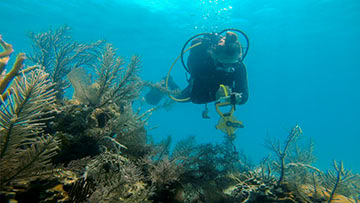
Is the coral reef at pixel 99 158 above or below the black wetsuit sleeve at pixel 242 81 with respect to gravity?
below

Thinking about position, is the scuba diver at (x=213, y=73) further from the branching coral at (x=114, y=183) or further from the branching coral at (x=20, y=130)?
the branching coral at (x=20, y=130)

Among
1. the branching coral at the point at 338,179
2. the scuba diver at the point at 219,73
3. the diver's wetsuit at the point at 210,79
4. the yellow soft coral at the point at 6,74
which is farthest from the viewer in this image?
the diver's wetsuit at the point at 210,79

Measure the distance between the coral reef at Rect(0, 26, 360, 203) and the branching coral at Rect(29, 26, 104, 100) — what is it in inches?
2.1

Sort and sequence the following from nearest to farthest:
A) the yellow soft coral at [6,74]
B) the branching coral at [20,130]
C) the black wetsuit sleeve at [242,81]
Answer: the branching coral at [20,130] < the yellow soft coral at [6,74] < the black wetsuit sleeve at [242,81]

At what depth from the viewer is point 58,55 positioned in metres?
3.58

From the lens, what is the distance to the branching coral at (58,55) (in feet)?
11.7

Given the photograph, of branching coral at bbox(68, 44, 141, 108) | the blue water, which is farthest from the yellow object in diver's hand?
the blue water

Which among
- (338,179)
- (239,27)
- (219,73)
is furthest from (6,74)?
(239,27)

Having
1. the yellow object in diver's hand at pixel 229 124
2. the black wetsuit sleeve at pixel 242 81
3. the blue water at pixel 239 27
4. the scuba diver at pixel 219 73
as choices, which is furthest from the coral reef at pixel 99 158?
the blue water at pixel 239 27

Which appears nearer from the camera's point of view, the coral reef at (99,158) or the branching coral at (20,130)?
the branching coral at (20,130)

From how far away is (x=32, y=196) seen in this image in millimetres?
1542

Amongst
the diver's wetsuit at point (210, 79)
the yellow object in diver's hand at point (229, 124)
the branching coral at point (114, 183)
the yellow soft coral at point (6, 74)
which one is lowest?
the branching coral at point (114, 183)

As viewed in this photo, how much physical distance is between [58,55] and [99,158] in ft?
8.35

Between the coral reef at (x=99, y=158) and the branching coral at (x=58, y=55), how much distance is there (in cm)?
5
